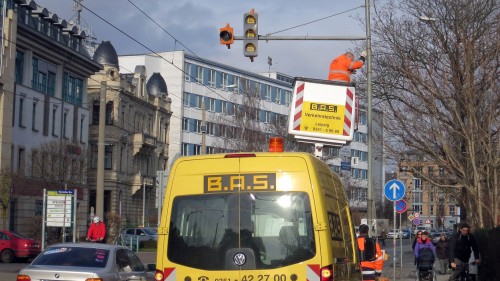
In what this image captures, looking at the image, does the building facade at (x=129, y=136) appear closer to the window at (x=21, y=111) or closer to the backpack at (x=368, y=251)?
the window at (x=21, y=111)

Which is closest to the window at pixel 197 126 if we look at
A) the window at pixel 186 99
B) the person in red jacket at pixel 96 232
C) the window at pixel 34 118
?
the window at pixel 186 99

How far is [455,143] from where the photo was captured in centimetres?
2512

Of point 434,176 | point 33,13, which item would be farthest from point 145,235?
point 434,176

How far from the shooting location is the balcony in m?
77.1

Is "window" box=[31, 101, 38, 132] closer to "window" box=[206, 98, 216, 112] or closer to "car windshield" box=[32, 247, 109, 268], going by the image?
"window" box=[206, 98, 216, 112]

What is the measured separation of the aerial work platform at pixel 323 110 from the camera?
51.6 feet

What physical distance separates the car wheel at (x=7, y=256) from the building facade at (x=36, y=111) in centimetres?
1008

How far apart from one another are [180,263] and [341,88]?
274 inches

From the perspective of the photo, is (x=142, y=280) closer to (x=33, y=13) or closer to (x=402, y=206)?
(x=402, y=206)

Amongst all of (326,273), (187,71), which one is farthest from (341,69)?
(187,71)

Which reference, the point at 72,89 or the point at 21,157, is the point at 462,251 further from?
the point at 72,89

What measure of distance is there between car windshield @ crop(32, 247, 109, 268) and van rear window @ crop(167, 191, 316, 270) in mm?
5903

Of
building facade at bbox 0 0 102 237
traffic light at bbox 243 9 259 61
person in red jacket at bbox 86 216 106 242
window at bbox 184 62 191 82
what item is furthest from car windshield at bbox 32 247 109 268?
window at bbox 184 62 191 82

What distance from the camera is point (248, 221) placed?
949cm
